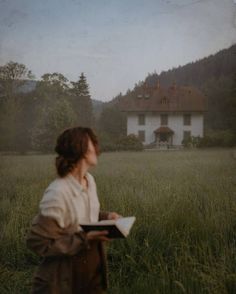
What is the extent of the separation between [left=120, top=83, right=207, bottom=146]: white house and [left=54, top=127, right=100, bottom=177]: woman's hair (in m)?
2.34

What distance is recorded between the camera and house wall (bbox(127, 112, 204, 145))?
420 centimetres

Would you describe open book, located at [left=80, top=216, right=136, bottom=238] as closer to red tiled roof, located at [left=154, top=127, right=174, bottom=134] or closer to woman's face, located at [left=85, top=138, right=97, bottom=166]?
woman's face, located at [left=85, top=138, right=97, bottom=166]

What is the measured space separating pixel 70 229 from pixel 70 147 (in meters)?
0.41

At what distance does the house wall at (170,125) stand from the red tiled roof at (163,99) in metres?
0.09

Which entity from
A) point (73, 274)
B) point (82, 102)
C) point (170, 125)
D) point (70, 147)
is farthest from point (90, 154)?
point (170, 125)

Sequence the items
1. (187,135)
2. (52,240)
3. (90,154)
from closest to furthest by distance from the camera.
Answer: (52,240)
(90,154)
(187,135)

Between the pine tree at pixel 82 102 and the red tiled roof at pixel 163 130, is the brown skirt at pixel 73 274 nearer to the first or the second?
the pine tree at pixel 82 102

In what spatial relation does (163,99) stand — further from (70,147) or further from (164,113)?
(70,147)

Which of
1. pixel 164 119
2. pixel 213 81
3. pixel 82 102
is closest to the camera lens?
pixel 82 102

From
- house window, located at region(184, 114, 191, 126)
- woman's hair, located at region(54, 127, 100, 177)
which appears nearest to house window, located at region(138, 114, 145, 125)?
house window, located at region(184, 114, 191, 126)

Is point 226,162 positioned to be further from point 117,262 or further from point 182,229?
A: point 117,262

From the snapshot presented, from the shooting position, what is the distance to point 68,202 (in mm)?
1896

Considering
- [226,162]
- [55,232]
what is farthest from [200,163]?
[55,232]

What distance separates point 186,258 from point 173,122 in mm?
1781
